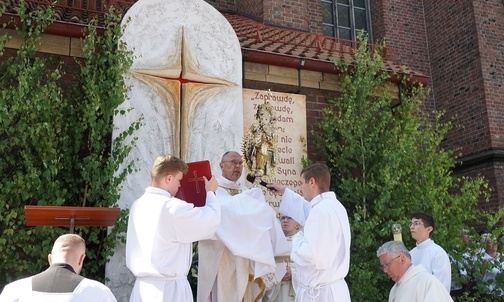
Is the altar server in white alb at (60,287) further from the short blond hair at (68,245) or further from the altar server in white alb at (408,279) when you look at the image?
the altar server in white alb at (408,279)

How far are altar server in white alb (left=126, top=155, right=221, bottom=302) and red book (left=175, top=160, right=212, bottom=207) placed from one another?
772 mm

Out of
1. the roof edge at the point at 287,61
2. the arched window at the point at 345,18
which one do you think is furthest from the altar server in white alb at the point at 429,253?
the arched window at the point at 345,18

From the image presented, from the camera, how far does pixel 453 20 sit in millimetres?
12797

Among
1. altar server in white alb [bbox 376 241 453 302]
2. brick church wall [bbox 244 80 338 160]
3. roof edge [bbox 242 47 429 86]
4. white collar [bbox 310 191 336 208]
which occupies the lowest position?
altar server in white alb [bbox 376 241 453 302]

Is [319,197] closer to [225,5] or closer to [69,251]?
[69,251]

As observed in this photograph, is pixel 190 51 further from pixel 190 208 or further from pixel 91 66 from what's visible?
pixel 190 208

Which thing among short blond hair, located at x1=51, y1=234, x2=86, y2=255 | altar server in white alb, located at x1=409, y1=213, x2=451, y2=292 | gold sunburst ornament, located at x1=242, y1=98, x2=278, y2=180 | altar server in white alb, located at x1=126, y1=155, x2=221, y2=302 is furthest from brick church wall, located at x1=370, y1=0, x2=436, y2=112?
short blond hair, located at x1=51, y1=234, x2=86, y2=255

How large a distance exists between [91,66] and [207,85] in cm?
154

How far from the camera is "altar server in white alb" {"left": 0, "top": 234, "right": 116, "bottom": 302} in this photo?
2932mm

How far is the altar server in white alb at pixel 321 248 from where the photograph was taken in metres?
4.26

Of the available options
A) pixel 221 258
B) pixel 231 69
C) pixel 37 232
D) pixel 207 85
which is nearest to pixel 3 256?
pixel 37 232

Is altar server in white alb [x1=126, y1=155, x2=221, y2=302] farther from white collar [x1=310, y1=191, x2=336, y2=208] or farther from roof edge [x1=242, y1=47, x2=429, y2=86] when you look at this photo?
roof edge [x1=242, y1=47, x2=429, y2=86]

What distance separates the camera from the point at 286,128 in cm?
744

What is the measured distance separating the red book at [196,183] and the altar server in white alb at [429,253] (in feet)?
8.55
